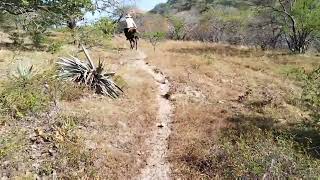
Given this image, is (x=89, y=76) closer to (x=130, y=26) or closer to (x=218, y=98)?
(x=218, y=98)

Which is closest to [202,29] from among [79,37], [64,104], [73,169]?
[79,37]

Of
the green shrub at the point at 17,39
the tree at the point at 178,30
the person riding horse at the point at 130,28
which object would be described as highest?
the person riding horse at the point at 130,28

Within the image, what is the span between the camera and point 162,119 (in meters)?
13.2

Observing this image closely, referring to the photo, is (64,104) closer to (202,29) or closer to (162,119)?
(162,119)

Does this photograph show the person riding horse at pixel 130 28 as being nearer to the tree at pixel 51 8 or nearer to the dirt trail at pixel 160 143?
the tree at pixel 51 8

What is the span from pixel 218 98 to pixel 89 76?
4502mm

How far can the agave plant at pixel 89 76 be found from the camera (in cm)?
1391

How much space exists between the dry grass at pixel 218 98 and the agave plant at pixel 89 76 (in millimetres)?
2140

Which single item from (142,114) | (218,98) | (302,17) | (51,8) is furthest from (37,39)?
(302,17)

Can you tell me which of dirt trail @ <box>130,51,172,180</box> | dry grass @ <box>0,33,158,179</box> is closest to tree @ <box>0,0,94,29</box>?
dry grass @ <box>0,33,158,179</box>

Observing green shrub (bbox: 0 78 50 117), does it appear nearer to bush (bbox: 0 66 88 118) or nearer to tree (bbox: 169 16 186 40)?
bush (bbox: 0 66 88 118)

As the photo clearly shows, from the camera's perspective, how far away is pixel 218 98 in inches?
618

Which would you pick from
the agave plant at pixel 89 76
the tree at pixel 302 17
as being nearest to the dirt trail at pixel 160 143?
the agave plant at pixel 89 76

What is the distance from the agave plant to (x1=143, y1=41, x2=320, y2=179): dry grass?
2140 mm
